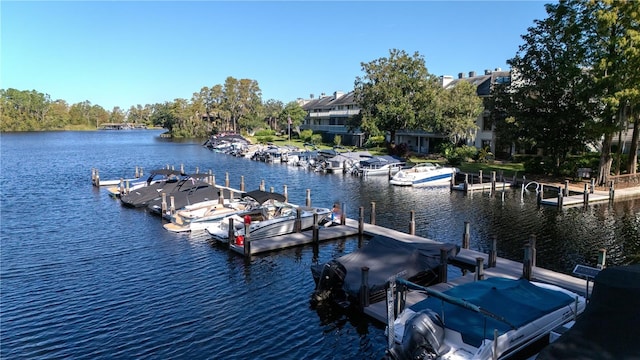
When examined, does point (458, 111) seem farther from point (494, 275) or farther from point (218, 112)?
point (218, 112)

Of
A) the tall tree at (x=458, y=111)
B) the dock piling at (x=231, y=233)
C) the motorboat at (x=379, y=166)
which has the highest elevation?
the tall tree at (x=458, y=111)

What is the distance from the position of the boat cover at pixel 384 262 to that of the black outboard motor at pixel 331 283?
26 cm

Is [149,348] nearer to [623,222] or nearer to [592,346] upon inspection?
[592,346]

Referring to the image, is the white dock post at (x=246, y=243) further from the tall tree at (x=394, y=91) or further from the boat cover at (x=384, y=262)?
the tall tree at (x=394, y=91)

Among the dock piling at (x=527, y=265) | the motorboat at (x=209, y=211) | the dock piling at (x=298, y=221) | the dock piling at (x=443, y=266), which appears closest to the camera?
the dock piling at (x=527, y=265)

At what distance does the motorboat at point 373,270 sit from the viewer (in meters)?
16.4

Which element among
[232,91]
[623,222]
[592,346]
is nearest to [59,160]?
[232,91]

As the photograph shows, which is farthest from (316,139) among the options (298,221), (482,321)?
(482,321)

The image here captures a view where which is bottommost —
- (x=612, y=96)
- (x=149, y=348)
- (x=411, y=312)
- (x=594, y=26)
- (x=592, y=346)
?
(x=149, y=348)

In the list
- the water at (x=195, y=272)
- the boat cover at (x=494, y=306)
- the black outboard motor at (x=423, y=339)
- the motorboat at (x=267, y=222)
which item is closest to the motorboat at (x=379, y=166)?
the water at (x=195, y=272)

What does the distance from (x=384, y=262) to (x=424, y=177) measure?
29779 mm

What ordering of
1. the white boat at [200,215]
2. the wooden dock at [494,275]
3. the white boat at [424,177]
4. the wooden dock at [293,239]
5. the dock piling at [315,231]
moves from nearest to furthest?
the wooden dock at [494,275] < the wooden dock at [293,239] < the dock piling at [315,231] < the white boat at [200,215] < the white boat at [424,177]

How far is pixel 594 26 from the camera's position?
39.2 metres

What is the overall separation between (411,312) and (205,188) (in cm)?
2382
